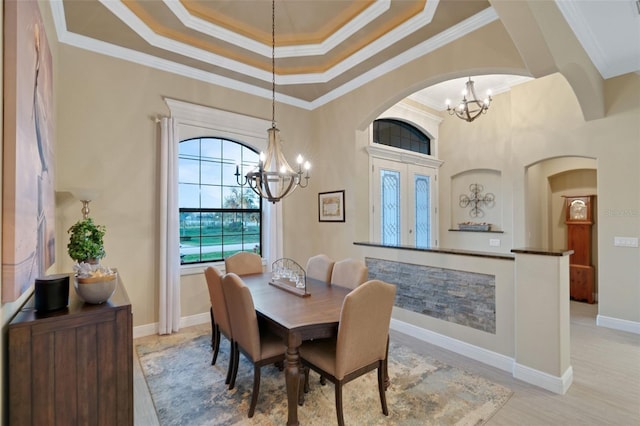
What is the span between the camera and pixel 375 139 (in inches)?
200

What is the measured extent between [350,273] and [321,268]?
507 mm

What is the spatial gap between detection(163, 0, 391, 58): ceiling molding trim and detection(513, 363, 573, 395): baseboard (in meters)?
3.59

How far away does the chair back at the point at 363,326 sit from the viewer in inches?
75.0

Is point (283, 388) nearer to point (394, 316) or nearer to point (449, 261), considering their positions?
point (394, 316)

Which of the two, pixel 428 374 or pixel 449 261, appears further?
pixel 449 261

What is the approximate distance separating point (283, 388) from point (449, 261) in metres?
2.08

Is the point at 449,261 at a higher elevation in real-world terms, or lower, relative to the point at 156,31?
lower

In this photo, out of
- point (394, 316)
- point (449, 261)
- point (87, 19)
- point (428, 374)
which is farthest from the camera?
point (394, 316)

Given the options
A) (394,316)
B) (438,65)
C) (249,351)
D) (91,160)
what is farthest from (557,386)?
(91,160)

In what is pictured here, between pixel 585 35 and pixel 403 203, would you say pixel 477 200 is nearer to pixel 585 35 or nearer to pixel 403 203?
pixel 403 203

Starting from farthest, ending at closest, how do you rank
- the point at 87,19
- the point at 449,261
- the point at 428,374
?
the point at 449,261
the point at 87,19
the point at 428,374

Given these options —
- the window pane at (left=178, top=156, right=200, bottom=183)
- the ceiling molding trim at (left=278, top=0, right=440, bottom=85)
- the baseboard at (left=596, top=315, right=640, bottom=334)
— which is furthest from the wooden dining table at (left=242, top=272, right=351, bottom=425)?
the baseboard at (left=596, top=315, right=640, bottom=334)

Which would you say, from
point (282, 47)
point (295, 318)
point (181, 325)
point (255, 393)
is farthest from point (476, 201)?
point (181, 325)

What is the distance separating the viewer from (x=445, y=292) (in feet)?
10.8
